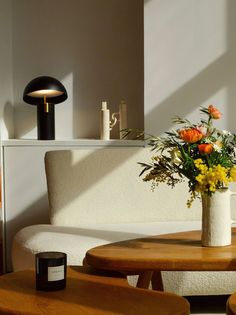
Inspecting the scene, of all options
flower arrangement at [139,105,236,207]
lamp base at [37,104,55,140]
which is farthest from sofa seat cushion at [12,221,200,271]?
lamp base at [37,104,55,140]


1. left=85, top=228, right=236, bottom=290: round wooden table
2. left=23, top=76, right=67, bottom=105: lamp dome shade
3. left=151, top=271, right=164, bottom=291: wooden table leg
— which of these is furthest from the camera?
left=23, top=76, right=67, bottom=105: lamp dome shade

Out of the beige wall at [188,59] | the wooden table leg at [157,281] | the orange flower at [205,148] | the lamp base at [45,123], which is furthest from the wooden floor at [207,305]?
the lamp base at [45,123]

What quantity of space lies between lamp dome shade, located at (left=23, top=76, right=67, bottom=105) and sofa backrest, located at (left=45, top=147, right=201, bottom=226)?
2.57ft

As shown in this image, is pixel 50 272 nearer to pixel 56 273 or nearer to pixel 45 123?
pixel 56 273

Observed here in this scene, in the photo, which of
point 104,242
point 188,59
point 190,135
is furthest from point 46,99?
point 190,135

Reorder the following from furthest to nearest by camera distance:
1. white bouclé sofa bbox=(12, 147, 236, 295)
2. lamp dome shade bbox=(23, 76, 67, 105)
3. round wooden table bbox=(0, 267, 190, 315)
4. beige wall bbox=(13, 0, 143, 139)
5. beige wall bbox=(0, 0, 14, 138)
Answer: beige wall bbox=(13, 0, 143, 139) < beige wall bbox=(0, 0, 14, 138) < lamp dome shade bbox=(23, 76, 67, 105) < white bouclé sofa bbox=(12, 147, 236, 295) < round wooden table bbox=(0, 267, 190, 315)

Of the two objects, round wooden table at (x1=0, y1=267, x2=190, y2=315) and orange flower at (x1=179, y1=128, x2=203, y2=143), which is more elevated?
orange flower at (x1=179, y1=128, x2=203, y2=143)

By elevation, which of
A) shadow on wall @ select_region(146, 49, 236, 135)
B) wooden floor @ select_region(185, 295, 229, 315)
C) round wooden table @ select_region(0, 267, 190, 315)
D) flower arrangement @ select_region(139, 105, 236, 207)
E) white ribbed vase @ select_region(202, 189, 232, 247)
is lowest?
wooden floor @ select_region(185, 295, 229, 315)

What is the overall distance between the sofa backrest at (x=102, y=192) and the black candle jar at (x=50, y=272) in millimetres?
1464

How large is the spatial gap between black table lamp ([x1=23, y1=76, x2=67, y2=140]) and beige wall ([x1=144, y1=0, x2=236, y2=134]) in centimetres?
60

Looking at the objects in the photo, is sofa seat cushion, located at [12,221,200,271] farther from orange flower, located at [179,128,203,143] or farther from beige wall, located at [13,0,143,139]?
beige wall, located at [13,0,143,139]

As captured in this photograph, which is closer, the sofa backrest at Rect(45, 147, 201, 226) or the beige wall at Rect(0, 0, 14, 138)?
the sofa backrest at Rect(45, 147, 201, 226)

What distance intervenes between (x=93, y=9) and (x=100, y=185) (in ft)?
5.40

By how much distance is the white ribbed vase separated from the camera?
2.11 meters
